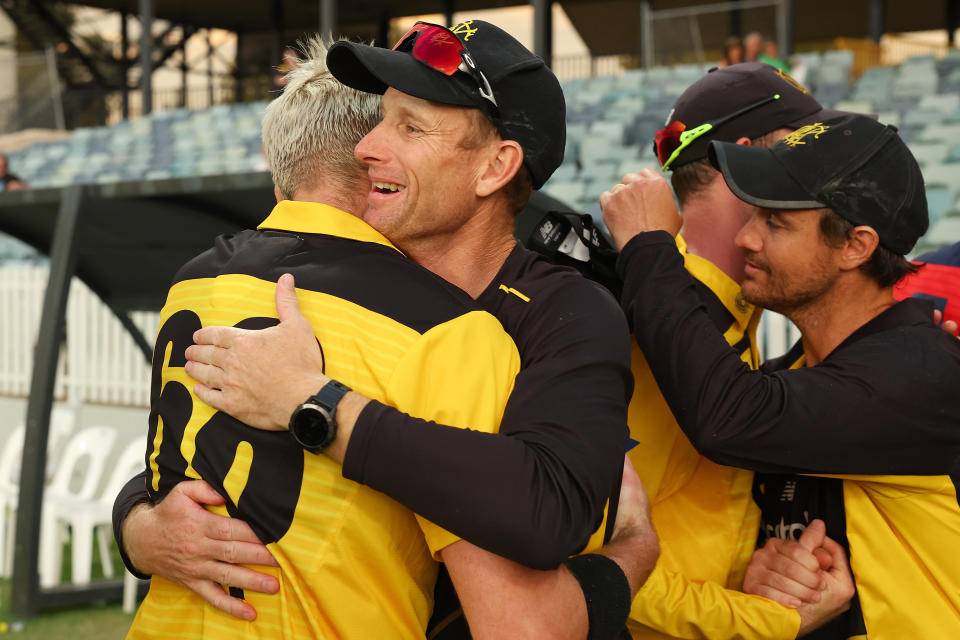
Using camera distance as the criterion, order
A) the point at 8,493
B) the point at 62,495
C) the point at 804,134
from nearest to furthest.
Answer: the point at 804,134 → the point at 62,495 → the point at 8,493

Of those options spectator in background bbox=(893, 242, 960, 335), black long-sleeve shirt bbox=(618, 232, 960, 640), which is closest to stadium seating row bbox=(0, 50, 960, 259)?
spectator in background bbox=(893, 242, 960, 335)

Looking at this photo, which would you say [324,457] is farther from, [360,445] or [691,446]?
[691,446]

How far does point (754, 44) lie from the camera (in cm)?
1273

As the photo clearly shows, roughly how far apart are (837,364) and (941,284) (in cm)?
95

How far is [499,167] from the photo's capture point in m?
1.69

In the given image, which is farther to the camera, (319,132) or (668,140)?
(668,140)

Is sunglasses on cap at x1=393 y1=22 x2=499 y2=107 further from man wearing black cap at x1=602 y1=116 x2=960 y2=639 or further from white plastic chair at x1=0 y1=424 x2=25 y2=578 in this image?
white plastic chair at x1=0 y1=424 x2=25 y2=578

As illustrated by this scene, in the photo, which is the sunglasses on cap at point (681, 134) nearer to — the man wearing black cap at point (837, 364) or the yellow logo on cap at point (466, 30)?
the man wearing black cap at point (837, 364)

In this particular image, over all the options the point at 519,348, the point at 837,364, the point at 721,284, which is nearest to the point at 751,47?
the point at 721,284

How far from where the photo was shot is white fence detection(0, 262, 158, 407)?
9.83m

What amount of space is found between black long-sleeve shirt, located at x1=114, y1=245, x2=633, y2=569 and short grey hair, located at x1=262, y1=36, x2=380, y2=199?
50cm

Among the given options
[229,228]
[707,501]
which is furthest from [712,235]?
[229,228]

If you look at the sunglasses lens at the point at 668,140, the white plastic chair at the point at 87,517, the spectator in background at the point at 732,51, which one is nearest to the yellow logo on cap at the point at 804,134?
the sunglasses lens at the point at 668,140

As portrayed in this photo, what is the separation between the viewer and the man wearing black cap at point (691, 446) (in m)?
1.88
